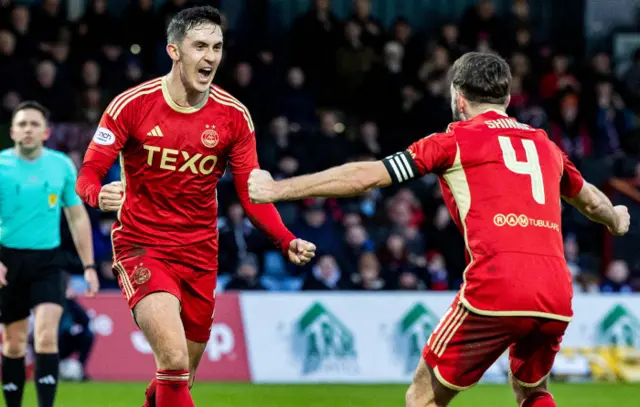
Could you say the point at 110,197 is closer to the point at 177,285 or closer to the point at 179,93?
the point at 177,285

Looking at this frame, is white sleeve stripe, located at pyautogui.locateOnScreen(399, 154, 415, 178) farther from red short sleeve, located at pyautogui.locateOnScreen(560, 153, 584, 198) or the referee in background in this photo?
the referee in background

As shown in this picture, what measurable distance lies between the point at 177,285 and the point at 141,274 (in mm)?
248

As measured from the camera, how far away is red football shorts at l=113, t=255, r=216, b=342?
6.64m

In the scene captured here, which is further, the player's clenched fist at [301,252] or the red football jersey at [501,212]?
the player's clenched fist at [301,252]

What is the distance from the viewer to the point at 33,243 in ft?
30.4

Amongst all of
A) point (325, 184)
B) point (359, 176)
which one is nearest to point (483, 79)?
point (359, 176)

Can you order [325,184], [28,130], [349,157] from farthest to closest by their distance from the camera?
[349,157], [28,130], [325,184]

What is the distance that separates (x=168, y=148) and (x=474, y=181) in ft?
6.52

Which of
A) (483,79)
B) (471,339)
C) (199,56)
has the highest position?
(199,56)

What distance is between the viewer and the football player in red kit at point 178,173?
22.1 ft

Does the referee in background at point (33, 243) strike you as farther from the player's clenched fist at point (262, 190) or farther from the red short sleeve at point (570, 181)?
the red short sleeve at point (570, 181)

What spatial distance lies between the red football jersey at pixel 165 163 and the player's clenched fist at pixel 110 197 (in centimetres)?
51

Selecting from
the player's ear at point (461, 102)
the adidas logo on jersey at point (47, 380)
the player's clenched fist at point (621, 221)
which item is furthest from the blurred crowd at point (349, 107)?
the player's ear at point (461, 102)

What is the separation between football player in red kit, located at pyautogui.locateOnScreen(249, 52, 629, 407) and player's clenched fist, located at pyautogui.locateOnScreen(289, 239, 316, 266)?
3.40 ft
